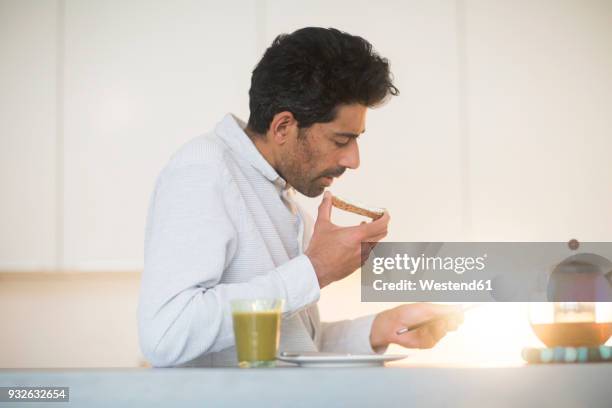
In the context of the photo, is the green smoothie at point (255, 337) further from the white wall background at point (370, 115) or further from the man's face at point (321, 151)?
the white wall background at point (370, 115)

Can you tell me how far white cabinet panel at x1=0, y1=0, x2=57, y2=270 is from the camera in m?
2.92

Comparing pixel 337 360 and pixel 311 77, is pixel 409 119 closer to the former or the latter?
pixel 311 77

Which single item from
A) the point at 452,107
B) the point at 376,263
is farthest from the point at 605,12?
the point at 376,263

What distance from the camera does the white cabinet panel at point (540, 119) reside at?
300 centimetres

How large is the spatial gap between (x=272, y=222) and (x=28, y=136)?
1.48 metres

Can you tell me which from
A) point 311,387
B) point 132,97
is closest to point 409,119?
point 132,97

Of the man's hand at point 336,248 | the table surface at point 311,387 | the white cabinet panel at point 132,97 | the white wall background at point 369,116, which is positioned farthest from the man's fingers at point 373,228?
the white cabinet panel at point 132,97

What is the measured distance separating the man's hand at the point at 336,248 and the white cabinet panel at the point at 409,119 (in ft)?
4.55

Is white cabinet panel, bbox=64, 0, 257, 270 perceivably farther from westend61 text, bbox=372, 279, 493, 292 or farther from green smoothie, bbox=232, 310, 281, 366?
green smoothie, bbox=232, 310, 281, 366

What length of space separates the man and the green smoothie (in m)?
0.13

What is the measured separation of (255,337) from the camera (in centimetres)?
123

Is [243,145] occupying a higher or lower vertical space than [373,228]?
higher

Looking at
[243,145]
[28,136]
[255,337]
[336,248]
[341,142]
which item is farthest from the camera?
[28,136]

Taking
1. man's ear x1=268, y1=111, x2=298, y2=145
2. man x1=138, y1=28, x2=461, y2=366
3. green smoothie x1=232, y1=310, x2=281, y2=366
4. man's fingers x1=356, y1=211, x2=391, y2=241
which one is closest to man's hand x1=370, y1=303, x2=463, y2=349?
man x1=138, y1=28, x2=461, y2=366
